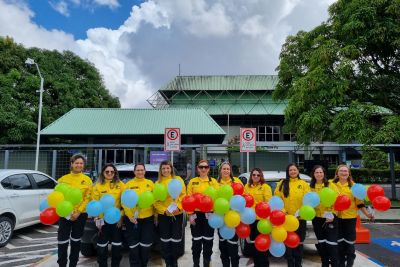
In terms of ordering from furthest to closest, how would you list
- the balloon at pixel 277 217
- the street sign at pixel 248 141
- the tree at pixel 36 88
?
the tree at pixel 36 88 → the street sign at pixel 248 141 → the balloon at pixel 277 217

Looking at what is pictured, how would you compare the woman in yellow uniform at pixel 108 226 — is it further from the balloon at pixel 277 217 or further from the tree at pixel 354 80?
the tree at pixel 354 80

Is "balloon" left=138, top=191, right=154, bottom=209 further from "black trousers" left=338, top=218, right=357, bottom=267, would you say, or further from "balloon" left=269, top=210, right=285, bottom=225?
"black trousers" left=338, top=218, right=357, bottom=267

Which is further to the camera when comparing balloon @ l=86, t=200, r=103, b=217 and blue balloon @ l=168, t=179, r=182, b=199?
blue balloon @ l=168, t=179, r=182, b=199

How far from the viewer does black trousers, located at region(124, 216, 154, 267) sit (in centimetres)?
498

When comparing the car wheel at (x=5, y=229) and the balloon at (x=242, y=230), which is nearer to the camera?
the balloon at (x=242, y=230)

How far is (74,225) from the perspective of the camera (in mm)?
5082

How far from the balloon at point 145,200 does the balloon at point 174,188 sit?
0.28m

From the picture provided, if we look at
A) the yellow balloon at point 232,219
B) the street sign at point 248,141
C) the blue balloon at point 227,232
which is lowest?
the blue balloon at point 227,232

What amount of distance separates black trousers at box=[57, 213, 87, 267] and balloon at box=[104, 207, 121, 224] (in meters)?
0.53

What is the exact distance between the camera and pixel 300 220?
5.14m

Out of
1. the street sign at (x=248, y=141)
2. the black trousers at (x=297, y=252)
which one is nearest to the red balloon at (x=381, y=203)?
the black trousers at (x=297, y=252)

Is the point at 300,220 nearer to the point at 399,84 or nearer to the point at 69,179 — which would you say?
the point at 69,179

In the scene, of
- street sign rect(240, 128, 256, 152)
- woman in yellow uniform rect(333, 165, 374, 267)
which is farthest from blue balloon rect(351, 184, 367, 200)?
street sign rect(240, 128, 256, 152)

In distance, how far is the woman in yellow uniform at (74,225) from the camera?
5.02m
